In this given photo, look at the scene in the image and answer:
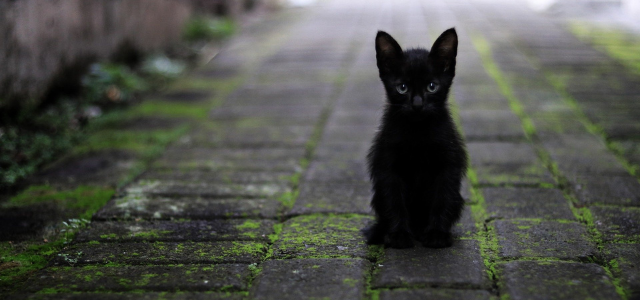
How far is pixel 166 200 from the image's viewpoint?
3.08 metres

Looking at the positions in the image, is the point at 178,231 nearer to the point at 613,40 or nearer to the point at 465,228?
the point at 465,228

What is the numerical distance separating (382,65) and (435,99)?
0.25m

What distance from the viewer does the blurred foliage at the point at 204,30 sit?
778 cm

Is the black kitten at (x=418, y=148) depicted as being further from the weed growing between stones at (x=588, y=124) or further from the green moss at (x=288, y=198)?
the weed growing between stones at (x=588, y=124)

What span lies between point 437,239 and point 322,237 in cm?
49

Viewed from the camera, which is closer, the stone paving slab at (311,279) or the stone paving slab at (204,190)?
the stone paving slab at (311,279)

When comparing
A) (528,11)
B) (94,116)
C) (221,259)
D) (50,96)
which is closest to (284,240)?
(221,259)

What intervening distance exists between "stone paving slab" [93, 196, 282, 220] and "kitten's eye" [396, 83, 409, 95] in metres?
0.91

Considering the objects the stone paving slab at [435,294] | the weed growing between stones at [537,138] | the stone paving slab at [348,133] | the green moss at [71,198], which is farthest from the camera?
the stone paving slab at [348,133]

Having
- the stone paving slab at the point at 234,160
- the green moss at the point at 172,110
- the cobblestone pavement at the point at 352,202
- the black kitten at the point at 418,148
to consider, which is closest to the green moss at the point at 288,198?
the cobblestone pavement at the point at 352,202

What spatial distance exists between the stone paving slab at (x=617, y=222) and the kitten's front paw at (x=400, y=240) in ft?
2.70

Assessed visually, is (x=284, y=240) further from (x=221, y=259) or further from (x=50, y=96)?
(x=50, y=96)

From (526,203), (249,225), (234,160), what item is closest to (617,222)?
(526,203)

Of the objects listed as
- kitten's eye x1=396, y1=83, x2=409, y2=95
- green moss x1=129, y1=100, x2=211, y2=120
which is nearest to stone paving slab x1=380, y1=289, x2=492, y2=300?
kitten's eye x1=396, y1=83, x2=409, y2=95
